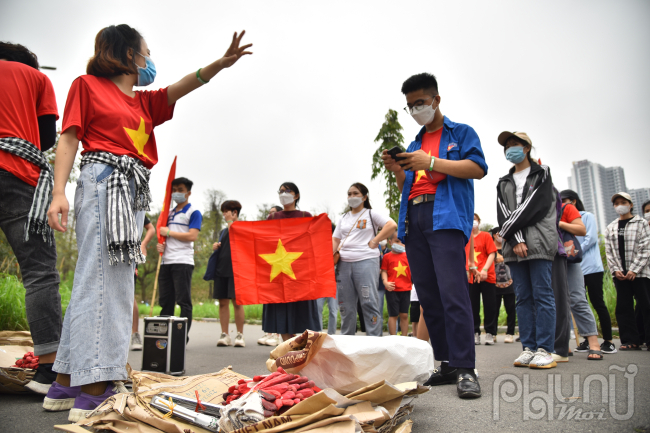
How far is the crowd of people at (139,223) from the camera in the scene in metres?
2.58

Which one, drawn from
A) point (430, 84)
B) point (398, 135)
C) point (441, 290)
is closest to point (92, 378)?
point (441, 290)

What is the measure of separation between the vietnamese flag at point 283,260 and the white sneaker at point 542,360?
2.18m

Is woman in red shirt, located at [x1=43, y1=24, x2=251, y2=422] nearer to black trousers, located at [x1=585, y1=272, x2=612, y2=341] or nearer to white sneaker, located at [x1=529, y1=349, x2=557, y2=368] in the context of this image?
white sneaker, located at [x1=529, y1=349, x2=557, y2=368]

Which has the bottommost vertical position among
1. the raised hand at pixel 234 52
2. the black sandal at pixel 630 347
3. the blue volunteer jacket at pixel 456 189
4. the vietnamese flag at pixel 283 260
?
the black sandal at pixel 630 347

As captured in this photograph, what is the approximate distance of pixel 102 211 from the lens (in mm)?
2643

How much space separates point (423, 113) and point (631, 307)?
15.8 feet

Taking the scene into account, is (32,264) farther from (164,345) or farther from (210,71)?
(210,71)

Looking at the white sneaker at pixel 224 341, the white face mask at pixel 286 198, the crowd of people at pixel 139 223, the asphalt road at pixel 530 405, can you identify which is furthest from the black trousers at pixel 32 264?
the white sneaker at pixel 224 341

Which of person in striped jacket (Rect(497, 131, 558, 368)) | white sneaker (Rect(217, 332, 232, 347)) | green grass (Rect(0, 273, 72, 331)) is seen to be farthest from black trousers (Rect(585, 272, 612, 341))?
green grass (Rect(0, 273, 72, 331))

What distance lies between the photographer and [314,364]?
240 cm

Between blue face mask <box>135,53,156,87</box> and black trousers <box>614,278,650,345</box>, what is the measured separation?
651cm

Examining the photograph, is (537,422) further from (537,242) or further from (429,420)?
(537,242)

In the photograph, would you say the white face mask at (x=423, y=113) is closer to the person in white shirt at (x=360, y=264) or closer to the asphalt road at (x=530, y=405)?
the person in white shirt at (x=360, y=264)

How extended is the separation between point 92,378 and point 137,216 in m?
1.03
